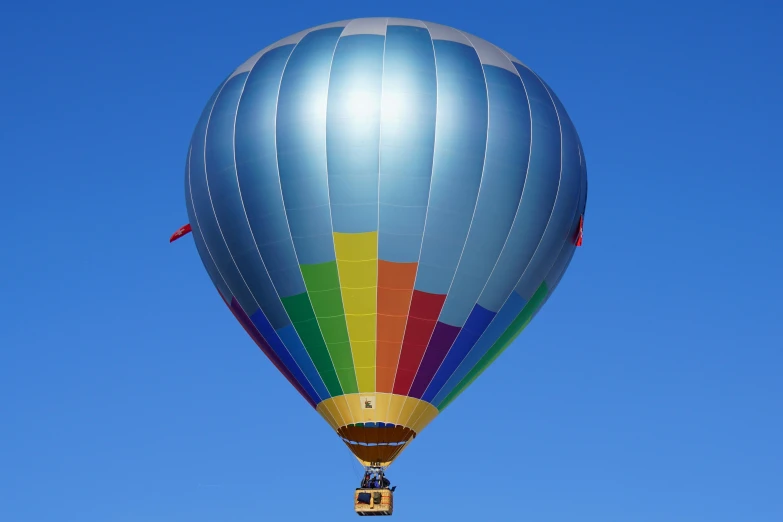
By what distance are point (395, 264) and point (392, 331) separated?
1187 millimetres

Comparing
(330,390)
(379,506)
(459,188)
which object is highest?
(459,188)

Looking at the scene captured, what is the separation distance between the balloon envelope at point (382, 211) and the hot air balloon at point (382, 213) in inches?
1.0

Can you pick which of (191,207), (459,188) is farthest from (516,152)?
(191,207)

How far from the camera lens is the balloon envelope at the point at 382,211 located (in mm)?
31266

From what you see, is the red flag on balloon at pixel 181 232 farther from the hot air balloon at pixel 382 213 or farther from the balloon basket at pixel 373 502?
the balloon basket at pixel 373 502

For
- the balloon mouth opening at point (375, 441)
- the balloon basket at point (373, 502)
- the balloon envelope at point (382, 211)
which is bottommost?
the balloon basket at point (373, 502)

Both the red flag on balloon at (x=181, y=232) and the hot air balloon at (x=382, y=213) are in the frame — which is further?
the red flag on balloon at (x=181, y=232)

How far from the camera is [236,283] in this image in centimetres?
3266

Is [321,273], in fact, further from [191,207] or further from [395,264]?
[191,207]

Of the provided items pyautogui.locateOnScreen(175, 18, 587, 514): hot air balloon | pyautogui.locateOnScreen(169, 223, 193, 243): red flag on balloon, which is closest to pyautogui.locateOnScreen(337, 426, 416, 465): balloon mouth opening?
pyautogui.locateOnScreen(175, 18, 587, 514): hot air balloon

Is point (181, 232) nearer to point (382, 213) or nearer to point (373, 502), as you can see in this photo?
point (382, 213)

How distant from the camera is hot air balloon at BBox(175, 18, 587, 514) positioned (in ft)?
103

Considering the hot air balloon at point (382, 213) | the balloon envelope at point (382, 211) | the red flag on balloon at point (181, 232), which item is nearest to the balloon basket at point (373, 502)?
the hot air balloon at point (382, 213)

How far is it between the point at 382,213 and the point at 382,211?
0.12 ft
